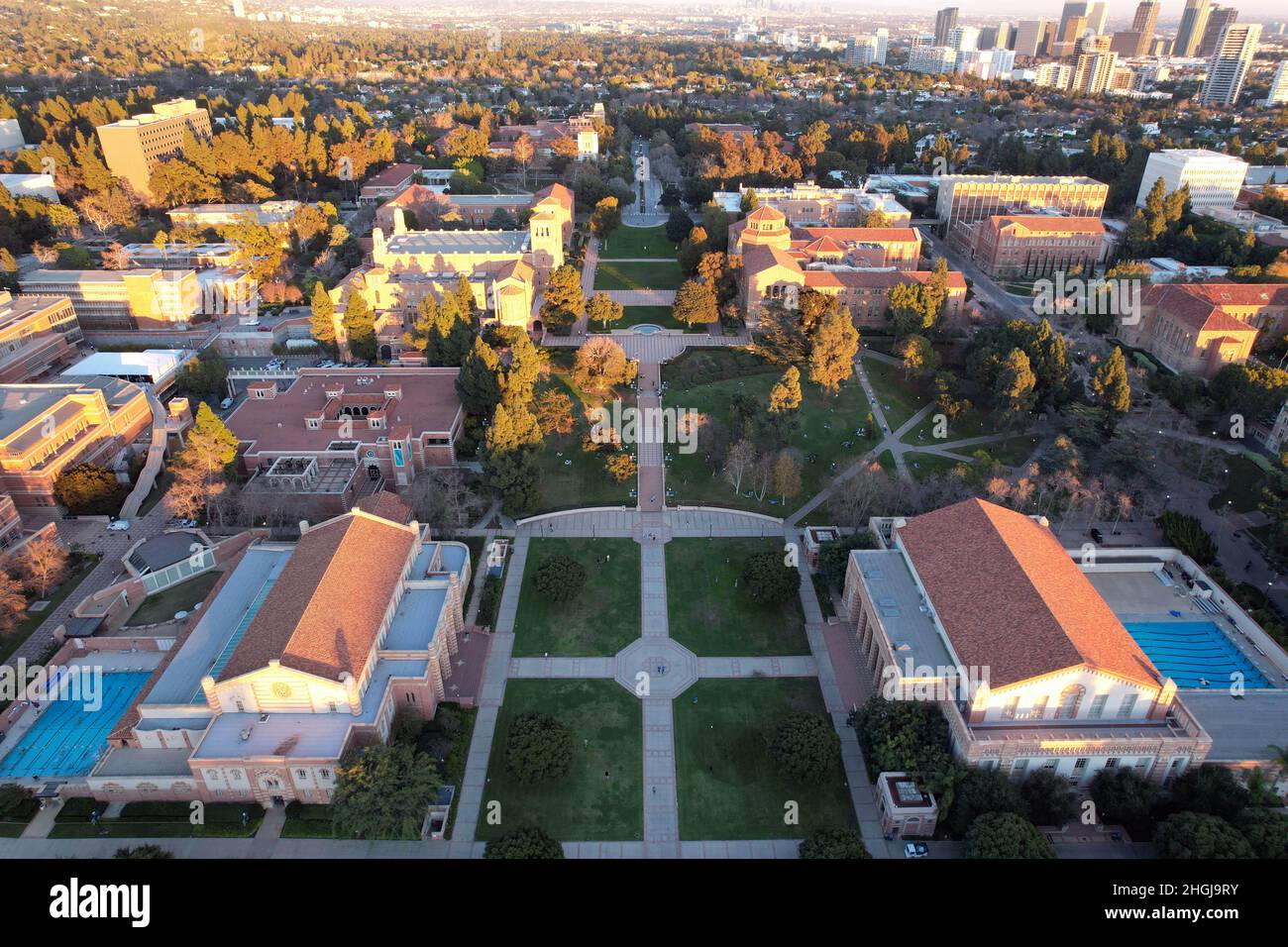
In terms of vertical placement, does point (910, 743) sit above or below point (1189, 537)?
below

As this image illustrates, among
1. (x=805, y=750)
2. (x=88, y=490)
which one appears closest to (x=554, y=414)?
(x=88, y=490)

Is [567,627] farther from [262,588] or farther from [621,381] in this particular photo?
[621,381]

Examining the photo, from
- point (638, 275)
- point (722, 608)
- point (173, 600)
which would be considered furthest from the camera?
point (638, 275)

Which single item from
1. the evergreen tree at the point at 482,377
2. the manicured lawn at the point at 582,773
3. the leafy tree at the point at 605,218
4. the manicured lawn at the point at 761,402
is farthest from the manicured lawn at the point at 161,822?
the leafy tree at the point at 605,218

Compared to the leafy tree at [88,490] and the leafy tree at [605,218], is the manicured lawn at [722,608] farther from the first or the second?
the leafy tree at [605,218]

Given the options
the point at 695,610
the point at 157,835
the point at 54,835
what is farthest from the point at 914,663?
the point at 54,835

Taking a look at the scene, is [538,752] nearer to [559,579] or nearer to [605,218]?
[559,579]

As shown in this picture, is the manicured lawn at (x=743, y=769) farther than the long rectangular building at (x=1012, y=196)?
No
